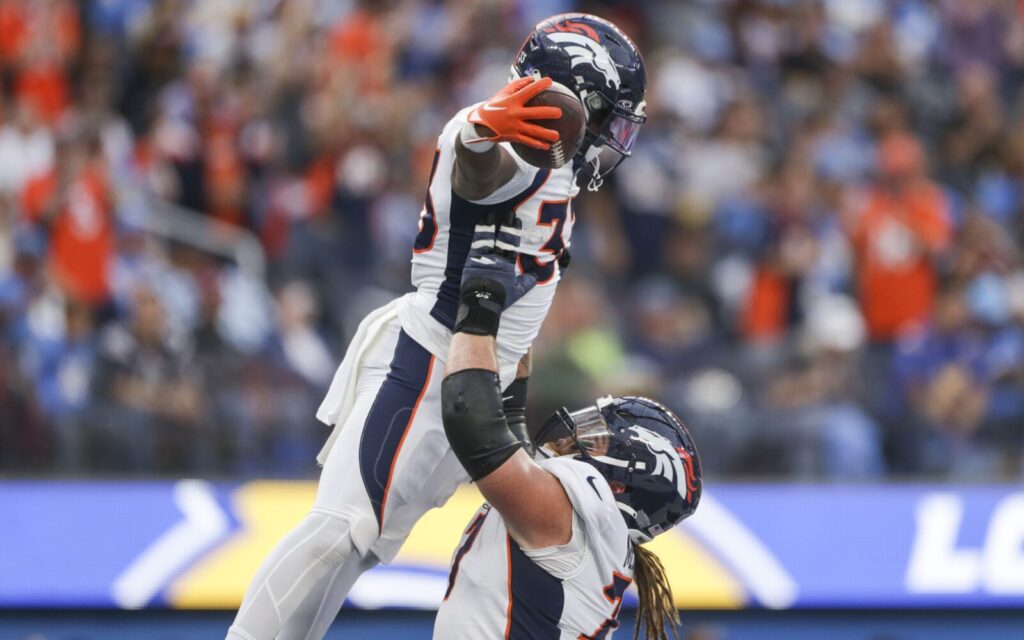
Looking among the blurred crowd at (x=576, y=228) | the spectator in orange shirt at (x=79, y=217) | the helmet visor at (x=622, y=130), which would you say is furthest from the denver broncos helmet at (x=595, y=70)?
the spectator in orange shirt at (x=79, y=217)

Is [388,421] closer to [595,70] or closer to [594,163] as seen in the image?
[594,163]

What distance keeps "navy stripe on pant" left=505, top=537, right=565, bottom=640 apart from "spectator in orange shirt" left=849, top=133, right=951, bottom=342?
6.06 m

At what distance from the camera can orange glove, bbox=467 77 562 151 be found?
341 centimetres

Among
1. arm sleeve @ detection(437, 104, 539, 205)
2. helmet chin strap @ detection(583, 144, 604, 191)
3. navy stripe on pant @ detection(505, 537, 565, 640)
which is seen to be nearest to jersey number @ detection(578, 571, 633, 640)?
navy stripe on pant @ detection(505, 537, 565, 640)

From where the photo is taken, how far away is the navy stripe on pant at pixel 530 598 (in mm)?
3406

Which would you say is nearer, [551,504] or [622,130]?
[551,504]

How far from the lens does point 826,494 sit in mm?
6848

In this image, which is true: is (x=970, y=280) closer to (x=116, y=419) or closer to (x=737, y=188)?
(x=737, y=188)

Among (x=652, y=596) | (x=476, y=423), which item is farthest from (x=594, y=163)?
(x=652, y=596)

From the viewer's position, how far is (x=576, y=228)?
9.55m

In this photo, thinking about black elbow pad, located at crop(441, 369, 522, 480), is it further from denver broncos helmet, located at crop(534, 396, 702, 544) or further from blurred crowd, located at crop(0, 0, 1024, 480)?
blurred crowd, located at crop(0, 0, 1024, 480)

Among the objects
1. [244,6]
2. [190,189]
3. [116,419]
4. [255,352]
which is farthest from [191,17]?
[116,419]

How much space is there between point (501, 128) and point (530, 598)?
3.36ft

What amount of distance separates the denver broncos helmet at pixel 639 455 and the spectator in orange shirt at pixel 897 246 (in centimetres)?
567
